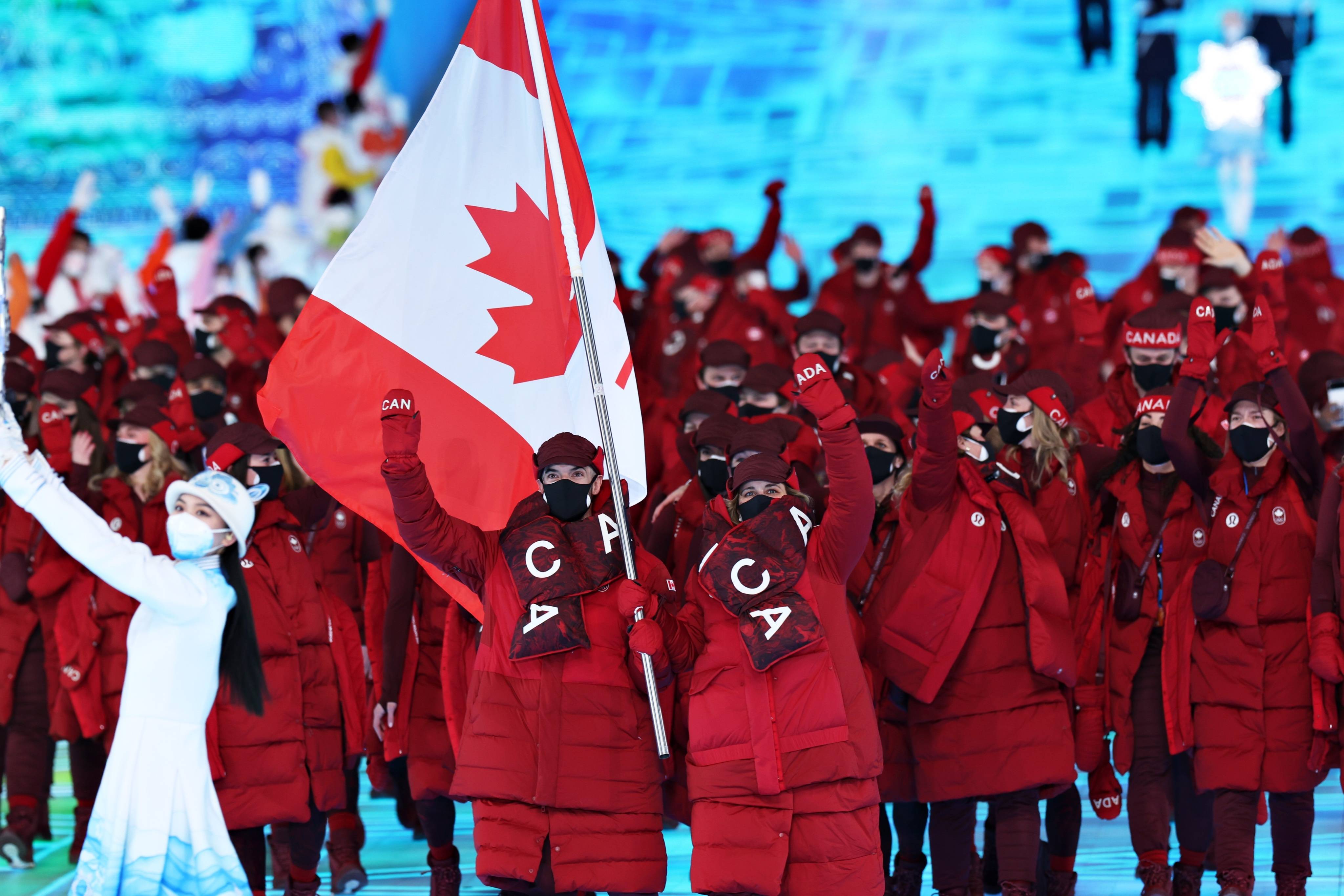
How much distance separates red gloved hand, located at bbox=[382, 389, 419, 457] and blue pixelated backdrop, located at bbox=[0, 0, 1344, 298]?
871 cm

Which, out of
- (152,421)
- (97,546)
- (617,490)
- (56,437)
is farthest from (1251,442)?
(56,437)

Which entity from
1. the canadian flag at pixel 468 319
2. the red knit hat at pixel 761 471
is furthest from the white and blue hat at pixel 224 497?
the red knit hat at pixel 761 471

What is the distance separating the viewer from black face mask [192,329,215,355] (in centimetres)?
995

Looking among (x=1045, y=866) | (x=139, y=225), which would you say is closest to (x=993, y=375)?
(x=1045, y=866)

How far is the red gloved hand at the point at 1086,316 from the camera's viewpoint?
8.98 metres

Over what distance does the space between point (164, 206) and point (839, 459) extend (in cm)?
1081

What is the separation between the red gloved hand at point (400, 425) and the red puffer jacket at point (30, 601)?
2.97 m

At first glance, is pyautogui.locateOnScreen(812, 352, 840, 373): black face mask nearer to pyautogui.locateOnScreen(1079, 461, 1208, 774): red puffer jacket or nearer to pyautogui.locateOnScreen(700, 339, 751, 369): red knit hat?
pyautogui.locateOnScreen(700, 339, 751, 369): red knit hat

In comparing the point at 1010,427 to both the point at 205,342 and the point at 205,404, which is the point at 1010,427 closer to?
the point at 205,404

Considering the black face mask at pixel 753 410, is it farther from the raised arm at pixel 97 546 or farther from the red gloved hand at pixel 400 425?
the raised arm at pixel 97 546

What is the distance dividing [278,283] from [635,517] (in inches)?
166

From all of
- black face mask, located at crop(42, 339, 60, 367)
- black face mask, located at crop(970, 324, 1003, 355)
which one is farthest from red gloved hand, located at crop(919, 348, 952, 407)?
black face mask, located at crop(42, 339, 60, 367)

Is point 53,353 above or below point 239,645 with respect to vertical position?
above

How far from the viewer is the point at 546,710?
18.2 ft
